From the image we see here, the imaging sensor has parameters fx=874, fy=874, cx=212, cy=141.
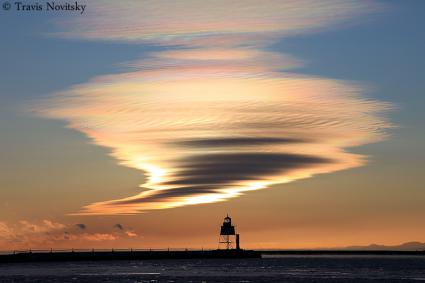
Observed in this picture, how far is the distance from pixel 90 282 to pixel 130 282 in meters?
5.70

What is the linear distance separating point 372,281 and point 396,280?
4.17 metres

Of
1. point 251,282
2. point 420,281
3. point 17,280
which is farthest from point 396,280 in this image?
point 17,280

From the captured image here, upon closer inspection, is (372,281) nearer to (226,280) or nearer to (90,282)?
(226,280)

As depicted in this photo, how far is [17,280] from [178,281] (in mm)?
23334

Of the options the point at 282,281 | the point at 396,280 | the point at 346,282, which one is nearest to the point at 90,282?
the point at 282,281

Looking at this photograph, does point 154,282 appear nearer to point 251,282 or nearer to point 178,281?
point 178,281

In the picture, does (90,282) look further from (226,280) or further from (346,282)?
(346,282)

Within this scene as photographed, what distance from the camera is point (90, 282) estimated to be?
123m

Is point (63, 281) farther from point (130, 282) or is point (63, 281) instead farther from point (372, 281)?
point (372, 281)

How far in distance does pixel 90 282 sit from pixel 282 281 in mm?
27734

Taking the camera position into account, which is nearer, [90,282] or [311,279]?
[90,282]

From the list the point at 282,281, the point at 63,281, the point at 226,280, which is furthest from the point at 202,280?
the point at 63,281

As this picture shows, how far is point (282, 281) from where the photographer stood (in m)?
127

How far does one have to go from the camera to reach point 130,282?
125m
